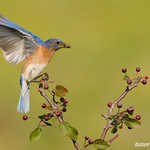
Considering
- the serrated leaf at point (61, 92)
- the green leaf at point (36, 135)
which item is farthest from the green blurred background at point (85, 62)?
the green leaf at point (36, 135)

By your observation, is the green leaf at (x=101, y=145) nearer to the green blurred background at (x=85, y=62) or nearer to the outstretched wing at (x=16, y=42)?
the outstretched wing at (x=16, y=42)

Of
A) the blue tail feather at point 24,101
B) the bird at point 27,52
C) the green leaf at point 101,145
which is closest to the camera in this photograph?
the green leaf at point 101,145

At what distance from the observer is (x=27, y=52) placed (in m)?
5.76

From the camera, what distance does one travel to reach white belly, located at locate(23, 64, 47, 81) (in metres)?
5.54

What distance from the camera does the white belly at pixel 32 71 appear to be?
18.2 feet

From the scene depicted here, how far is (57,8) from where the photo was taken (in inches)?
584

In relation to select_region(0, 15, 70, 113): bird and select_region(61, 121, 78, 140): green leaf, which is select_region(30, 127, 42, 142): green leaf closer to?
select_region(61, 121, 78, 140): green leaf

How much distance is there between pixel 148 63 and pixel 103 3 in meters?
4.32

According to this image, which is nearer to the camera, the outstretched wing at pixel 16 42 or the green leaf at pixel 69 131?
the green leaf at pixel 69 131

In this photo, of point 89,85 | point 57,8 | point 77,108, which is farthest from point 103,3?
point 77,108

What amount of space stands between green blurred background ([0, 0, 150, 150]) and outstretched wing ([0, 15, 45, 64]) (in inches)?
93.8

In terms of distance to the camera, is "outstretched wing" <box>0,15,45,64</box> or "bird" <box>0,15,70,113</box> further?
"bird" <box>0,15,70,113</box>

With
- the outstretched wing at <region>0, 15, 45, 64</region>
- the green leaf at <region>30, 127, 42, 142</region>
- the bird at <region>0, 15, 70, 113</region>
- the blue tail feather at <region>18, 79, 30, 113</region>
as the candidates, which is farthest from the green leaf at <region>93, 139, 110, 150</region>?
the blue tail feather at <region>18, 79, 30, 113</region>

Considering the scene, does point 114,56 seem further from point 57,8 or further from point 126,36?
point 57,8
